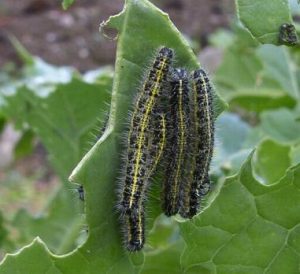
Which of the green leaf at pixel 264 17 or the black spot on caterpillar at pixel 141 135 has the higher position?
the green leaf at pixel 264 17

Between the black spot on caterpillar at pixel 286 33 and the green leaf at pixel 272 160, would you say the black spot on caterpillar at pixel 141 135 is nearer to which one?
the black spot on caterpillar at pixel 286 33

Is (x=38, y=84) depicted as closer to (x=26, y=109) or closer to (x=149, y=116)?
(x=26, y=109)

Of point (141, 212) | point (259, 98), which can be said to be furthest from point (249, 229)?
point (259, 98)

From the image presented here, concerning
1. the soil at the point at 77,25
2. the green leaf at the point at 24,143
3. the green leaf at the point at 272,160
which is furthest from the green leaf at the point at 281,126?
the soil at the point at 77,25

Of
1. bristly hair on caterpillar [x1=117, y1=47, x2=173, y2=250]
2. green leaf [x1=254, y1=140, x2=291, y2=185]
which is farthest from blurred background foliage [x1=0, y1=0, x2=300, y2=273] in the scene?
bristly hair on caterpillar [x1=117, y1=47, x2=173, y2=250]

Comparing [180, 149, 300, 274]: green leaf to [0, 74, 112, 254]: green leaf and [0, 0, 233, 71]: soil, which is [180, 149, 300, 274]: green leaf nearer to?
[0, 74, 112, 254]: green leaf

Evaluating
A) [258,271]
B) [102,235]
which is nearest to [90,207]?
[102,235]
